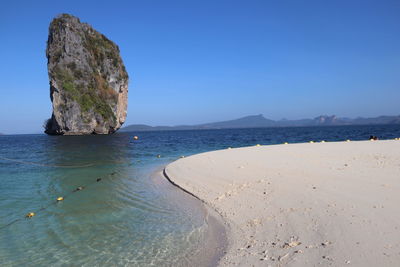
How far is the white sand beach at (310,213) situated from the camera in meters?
4.88

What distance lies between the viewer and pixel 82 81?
85.7 m

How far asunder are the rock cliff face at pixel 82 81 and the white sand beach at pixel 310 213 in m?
77.0

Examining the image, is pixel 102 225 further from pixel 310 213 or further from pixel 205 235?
pixel 310 213

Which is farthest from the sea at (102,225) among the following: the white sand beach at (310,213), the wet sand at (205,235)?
the white sand beach at (310,213)

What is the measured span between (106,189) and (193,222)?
6407mm

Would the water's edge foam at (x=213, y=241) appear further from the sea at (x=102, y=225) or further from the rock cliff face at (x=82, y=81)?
the rock cliff face at (x=82, y=81)

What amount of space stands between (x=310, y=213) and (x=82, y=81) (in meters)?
89.9

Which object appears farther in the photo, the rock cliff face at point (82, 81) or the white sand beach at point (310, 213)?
the rock cliff face at point (82, 81)

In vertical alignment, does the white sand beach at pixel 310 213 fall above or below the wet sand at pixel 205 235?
above

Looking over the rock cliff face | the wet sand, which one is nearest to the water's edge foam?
the wet sand

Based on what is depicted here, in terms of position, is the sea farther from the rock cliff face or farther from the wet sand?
the rock cliff face

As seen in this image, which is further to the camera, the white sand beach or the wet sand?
the wet sand

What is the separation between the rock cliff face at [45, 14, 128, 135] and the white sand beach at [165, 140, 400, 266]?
76971 mm

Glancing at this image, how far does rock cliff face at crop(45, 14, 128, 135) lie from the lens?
261 feet
